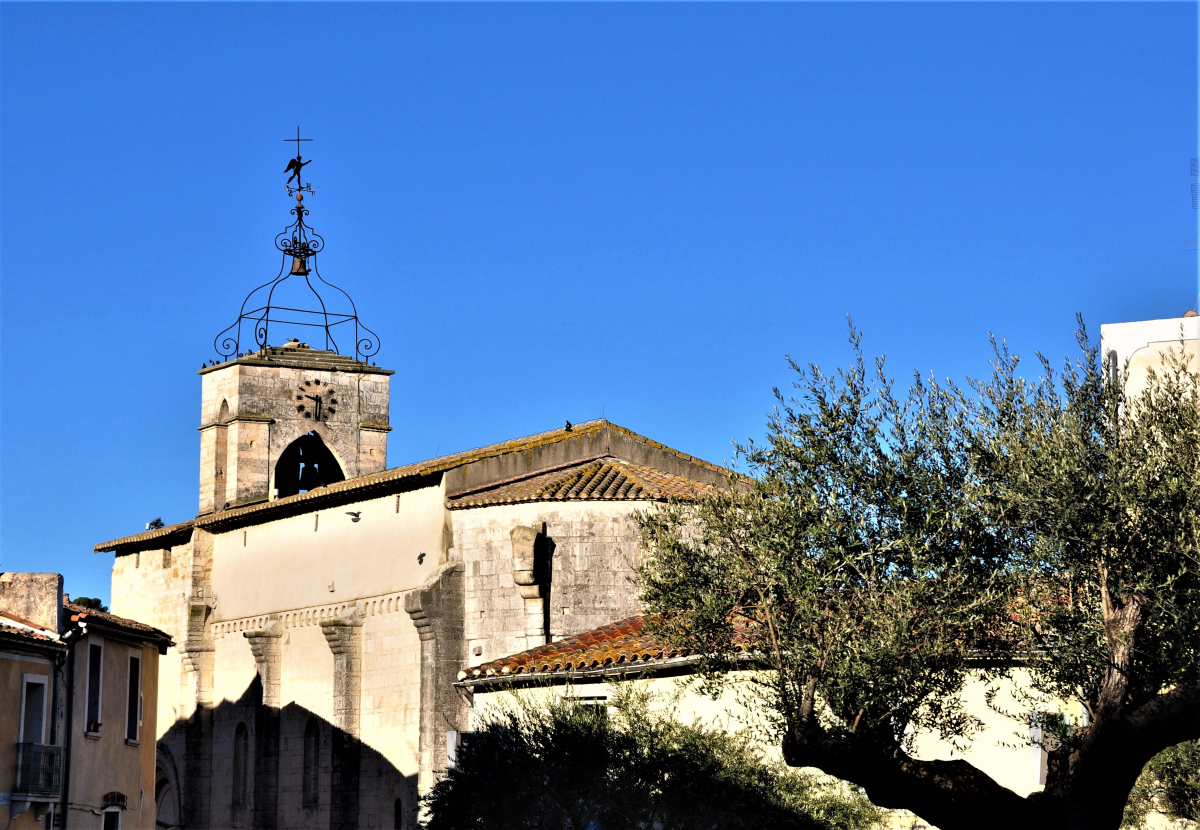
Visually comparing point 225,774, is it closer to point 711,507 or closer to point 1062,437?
point 711,507

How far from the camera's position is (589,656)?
82.7ft

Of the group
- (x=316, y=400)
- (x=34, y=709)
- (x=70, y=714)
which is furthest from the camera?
(x=316, y=400)

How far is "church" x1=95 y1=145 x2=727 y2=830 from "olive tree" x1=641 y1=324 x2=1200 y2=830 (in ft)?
30.7

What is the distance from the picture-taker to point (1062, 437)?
15320mm

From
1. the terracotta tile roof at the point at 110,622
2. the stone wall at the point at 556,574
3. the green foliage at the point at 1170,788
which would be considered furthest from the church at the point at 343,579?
the green foliage at the point at 1170,788

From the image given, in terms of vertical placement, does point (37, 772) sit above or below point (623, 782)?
above

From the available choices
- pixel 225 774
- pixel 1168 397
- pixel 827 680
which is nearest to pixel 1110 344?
pixel 1168 397

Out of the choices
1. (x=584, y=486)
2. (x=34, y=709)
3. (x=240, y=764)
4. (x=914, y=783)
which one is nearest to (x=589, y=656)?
(x=584, y=486)

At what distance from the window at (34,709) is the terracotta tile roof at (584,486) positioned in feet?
30.5

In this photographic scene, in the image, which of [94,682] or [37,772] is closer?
[37,772]

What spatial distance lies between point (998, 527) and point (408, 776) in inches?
649

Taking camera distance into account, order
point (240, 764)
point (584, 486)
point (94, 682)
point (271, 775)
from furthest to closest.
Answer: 1. point (240, 764)
2. point (271, 775)
3. point (584, 486)
4. point (94, 682)

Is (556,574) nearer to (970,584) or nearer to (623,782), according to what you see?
(623,782)

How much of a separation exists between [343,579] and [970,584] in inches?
756
